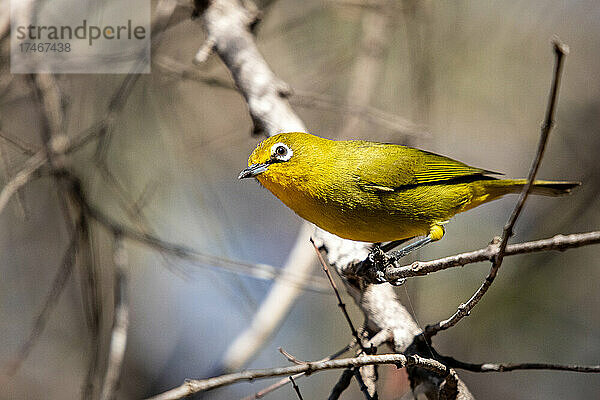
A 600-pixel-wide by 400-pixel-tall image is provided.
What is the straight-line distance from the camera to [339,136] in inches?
195

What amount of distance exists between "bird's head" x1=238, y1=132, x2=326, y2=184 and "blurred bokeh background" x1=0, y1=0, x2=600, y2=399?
1.02 m

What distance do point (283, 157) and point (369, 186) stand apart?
20.0 inches

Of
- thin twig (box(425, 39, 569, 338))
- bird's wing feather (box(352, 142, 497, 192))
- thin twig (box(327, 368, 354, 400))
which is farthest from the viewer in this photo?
bird's wing feather (box(352, 142, 497, 192))

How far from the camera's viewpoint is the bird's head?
320cm

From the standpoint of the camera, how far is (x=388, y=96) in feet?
20.5

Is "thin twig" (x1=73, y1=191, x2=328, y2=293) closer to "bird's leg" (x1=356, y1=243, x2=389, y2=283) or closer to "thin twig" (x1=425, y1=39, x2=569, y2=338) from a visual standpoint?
"bird's leg" (x1=356, y1=243, x2=389, y2=283)

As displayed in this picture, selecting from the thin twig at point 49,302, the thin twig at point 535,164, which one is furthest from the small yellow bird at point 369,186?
the thin twig at point 535,164

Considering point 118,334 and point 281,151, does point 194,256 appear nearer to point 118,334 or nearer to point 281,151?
point 118,334

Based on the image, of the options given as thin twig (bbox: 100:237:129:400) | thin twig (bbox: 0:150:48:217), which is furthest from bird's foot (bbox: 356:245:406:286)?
thin twig (bbox: 0:150:48:217)

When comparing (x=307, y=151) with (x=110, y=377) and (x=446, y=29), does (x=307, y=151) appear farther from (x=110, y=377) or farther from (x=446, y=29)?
(x=446, y=29)

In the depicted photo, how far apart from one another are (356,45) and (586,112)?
2.59 metres

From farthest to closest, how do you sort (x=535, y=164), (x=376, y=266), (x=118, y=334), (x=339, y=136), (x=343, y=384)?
(x=339, y=136) < (x=118, y=334) < (x=376, y=266) < (x=343, y=384) < (x=535, y=164)

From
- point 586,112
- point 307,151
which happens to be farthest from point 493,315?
point 307,151

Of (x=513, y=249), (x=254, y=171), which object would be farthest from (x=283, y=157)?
(x=513, y=249)
